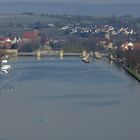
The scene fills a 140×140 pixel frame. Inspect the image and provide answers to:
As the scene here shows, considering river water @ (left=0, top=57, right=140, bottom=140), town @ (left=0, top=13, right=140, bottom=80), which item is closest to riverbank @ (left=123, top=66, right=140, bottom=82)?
town @ (left=0, top=13, right=140, bottom=80)

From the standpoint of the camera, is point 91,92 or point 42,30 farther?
point 42,30

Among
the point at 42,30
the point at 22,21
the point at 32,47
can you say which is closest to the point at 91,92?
the point at 32,47

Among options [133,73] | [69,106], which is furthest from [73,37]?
[69,106]

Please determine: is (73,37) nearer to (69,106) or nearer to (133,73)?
(133,73)

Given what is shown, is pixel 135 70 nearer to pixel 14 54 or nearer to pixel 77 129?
pixel 77 129

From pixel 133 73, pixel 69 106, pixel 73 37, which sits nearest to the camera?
pixel 69 106

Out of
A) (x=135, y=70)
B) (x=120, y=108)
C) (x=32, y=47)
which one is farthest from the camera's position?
(x=32, y=47)

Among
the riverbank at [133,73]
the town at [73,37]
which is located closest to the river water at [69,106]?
the riverbank at [133,73]
